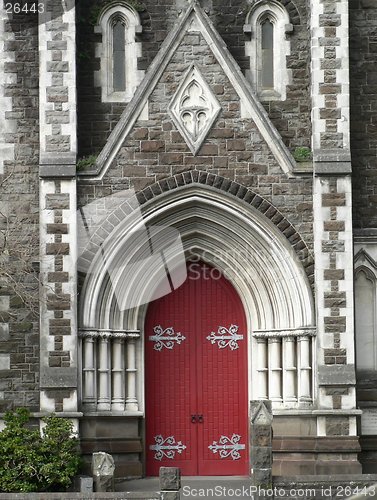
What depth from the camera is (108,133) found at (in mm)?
19219

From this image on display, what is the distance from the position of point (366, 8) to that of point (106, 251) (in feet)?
17.6

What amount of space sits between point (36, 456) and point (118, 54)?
6.09 metres

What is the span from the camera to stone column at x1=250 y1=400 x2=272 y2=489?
15.4m

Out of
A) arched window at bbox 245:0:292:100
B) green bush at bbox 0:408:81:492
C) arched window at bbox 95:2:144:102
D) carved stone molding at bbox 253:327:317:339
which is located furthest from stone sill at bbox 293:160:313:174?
green bush at bbox 0:408:81:492

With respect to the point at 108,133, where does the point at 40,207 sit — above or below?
below

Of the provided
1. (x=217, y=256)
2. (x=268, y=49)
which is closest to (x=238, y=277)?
(x=217, y=256)

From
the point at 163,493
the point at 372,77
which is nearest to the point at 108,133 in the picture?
the point at 372,77

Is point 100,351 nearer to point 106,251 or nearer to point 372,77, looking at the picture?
point 106,251

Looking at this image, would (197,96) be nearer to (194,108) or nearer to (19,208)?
(194,108)

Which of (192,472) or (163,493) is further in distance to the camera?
(192,472)

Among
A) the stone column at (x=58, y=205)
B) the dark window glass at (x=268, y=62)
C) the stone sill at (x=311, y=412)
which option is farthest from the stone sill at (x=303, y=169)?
the stone sill at (x=311, y=412)

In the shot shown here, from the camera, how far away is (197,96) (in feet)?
61.6

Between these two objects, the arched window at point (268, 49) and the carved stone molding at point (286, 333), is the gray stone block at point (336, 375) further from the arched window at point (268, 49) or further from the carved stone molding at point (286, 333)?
the arched window at point (268, 49)

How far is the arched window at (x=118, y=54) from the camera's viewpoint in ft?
63.4
